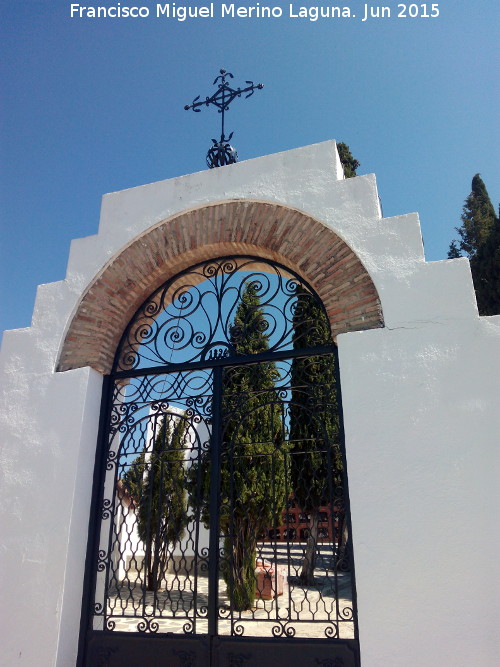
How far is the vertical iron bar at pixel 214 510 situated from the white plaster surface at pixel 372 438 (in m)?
1.03

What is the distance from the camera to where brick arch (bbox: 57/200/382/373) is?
4086mm

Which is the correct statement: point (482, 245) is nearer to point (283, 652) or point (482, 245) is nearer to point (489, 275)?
point (489, 275)

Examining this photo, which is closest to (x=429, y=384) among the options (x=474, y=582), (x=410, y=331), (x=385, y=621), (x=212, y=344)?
(x=410, y=331)

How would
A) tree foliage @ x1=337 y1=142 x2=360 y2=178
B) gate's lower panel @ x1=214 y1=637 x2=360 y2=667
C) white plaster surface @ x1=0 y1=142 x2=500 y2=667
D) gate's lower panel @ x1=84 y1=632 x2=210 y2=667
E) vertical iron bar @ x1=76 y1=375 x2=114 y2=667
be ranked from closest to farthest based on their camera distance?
white plaster surface @ x1=0 y1=142 x2=500 y2=667, gate's lower panel @ x1=214 y1=637 x2=360 y2=667, gate's lower panel @ x1=84 y1=632 x2=210 y2=667, vertical iron bar @ x1=76 y1=375 x2=114 y2=667, tree foliage @ x1=337 y1=142 x2=360 y2=178

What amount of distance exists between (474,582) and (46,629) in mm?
2882

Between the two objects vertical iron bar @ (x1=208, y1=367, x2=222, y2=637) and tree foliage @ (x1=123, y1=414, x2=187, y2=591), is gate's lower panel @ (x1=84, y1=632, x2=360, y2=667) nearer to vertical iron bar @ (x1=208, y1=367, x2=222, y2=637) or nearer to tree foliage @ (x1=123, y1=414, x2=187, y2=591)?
vertical iron bar @ (x1=208, y1=367, x2=222, y2=637)

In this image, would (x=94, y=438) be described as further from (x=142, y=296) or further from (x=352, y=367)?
(x=352, y=367)

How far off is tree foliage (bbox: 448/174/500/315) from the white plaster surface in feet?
23.5

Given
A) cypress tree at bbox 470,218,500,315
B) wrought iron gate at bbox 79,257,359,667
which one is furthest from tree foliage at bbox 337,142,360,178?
wrought iron gate at bbox 79,257,359,667

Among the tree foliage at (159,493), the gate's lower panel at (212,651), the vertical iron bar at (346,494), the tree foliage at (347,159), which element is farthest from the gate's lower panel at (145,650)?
the tree foliage at (347,159)

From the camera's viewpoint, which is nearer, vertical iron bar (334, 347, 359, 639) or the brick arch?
vertical iron bar (334, 347, 359, 639)

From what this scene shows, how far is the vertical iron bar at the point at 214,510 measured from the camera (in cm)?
364

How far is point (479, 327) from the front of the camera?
135 inches

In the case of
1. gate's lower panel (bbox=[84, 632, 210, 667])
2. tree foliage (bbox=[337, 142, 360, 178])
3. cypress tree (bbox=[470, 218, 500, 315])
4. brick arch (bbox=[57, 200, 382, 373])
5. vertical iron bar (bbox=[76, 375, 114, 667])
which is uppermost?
tree foliage (bbox=[337, 142, 360, 178])
